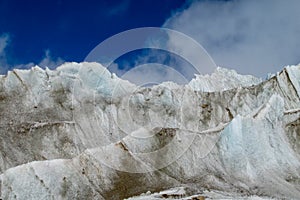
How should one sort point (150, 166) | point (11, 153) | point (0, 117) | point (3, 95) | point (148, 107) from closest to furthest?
point (150, 166) → point (11, 153) → point (0, 117) → point (3, 95) → point (148, 107)

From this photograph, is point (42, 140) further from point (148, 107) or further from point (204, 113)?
point (204, 113)

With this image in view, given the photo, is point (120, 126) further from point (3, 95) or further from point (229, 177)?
point (229, 177)

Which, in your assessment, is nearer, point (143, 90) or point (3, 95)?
point (3, 95)

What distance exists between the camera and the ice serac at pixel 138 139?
3647cm

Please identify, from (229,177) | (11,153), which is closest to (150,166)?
(229,177)

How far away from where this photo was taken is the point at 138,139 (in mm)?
41781

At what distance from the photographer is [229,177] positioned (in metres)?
40.8

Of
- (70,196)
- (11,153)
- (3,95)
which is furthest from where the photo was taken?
(3,95)

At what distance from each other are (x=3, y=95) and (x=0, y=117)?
493 cm

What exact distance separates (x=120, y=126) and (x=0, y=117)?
16.0m

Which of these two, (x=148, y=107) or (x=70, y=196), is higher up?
(x=148, y=107)

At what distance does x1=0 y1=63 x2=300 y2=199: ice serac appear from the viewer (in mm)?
36469


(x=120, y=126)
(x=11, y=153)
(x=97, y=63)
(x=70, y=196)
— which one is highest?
(x=97, y=63)

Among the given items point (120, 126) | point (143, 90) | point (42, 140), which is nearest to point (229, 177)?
point (42, 140)
